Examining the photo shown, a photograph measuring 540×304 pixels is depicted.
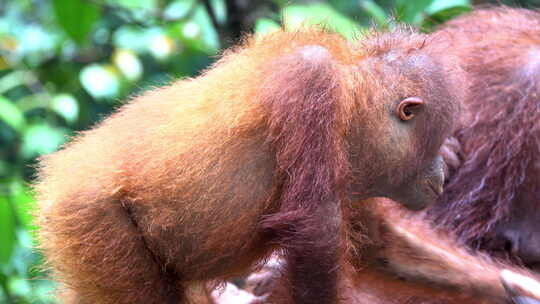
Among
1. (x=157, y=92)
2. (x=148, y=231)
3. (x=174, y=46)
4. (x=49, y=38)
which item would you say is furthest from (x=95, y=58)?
(x=148, y=231)

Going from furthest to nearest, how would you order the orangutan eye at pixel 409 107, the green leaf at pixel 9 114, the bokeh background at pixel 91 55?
the green leaf at pixel 9 114 → the bokeh background at pixel 91 55 → the orangutan eye at pixel 409 107

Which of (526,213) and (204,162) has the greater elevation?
(204,162)

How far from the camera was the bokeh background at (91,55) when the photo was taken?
2574mm

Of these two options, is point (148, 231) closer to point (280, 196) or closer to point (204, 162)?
point (204, 162)

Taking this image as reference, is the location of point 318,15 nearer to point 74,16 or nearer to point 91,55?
point 74,16

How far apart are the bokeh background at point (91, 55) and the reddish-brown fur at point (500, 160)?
0.31m

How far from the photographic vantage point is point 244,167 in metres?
1.69

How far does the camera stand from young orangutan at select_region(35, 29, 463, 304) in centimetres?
163

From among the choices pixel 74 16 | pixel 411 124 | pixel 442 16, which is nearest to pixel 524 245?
pixel 411 124

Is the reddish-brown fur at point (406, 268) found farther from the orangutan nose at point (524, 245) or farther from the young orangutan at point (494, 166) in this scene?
the orangutan nose at point (524, 245)

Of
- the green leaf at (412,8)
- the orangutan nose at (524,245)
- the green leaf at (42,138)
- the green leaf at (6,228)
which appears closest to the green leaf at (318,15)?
the green leaf at (412,8)

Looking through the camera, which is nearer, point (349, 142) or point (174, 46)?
point (349, 142)

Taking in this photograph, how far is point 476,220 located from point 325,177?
939mm

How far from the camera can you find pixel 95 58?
4.28 m
